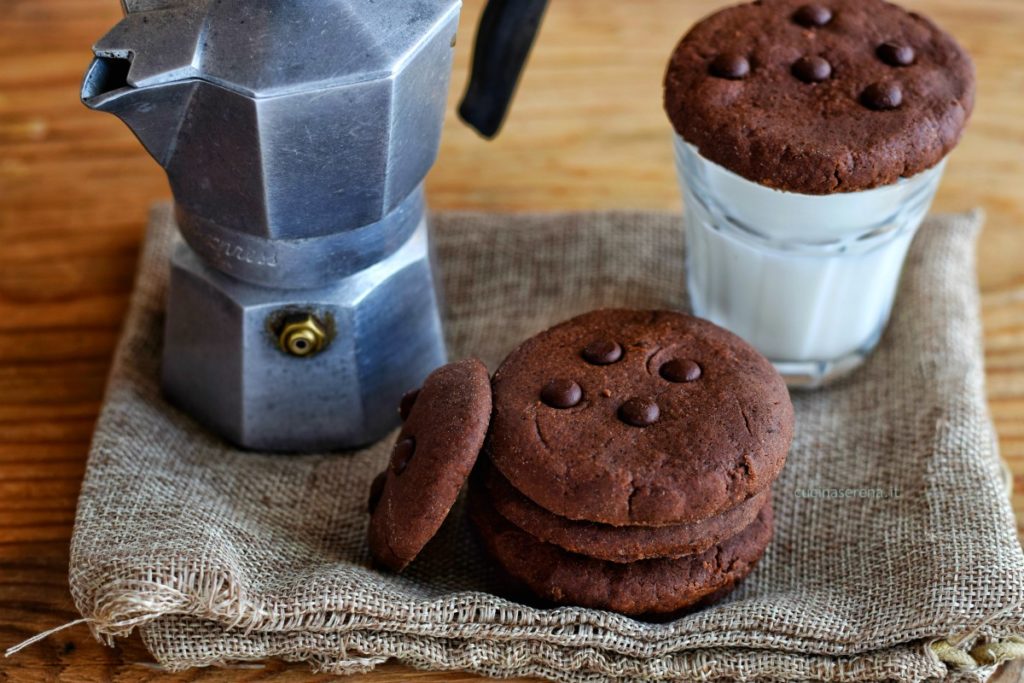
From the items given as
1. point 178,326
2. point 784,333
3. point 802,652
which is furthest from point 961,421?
point 178,326

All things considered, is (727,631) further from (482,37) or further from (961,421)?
(482,37)

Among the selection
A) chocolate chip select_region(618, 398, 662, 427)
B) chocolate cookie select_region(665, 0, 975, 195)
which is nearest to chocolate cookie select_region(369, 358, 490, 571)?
chocolate chip select_region(618, 398, 662, 427)

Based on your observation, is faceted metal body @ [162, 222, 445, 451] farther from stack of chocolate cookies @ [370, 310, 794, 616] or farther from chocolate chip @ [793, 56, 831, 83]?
chocolate chip @ [793, 56, 831, 83]

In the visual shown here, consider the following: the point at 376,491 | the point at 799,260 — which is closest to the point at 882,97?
the point at 799,260

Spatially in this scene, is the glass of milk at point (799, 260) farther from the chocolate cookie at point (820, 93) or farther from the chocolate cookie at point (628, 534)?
the chocolate cookie at point (628, 534)

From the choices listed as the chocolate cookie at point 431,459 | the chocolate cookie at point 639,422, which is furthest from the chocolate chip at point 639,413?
the chocolate cookie at point 431,459

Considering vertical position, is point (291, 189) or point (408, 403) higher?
point (291, 189)

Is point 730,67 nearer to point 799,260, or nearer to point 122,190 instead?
point 799,260
